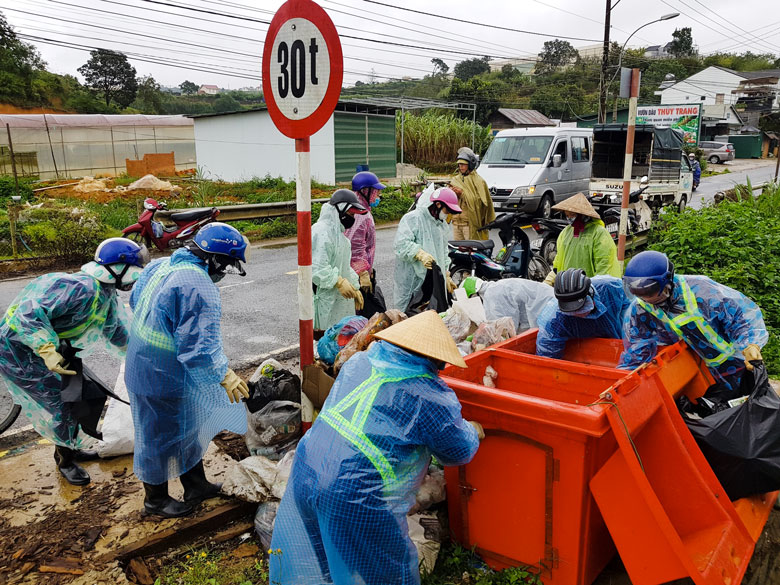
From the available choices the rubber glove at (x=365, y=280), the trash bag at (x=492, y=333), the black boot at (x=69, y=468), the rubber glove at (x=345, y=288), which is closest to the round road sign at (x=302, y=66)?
the rubber glove at (x=345, y=288)

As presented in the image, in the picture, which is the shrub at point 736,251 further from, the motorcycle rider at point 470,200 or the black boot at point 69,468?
the black boot at point 69,468

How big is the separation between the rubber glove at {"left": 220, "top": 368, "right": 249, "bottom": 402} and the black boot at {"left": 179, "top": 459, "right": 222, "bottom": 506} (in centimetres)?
65

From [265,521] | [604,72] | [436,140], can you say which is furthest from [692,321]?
[436,140]

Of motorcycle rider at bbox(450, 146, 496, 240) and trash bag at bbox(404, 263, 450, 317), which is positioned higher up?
motorcycle rider at bbox(450, 146, 496, 240)

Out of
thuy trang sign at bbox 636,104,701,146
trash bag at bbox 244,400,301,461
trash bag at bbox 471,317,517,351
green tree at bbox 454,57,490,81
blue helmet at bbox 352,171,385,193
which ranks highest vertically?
green tree at bbox 454,57,490,81

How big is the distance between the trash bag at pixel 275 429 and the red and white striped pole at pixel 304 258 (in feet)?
0.27

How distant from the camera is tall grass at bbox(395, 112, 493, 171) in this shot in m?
28.0

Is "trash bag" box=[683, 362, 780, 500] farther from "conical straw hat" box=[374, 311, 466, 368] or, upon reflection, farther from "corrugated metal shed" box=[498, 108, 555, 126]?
"corrugated metal shed" box=[498, 108, 555, 126]

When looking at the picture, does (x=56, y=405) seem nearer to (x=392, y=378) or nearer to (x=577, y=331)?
(x=392, y=378)

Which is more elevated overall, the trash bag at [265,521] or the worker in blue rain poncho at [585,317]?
the worker in blue rain poncho at [585,317]

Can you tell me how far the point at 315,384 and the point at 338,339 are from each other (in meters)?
0.56

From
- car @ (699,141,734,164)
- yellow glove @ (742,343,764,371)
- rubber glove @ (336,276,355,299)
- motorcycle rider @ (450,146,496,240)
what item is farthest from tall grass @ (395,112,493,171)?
yellow glove @ (742,343,764,371)

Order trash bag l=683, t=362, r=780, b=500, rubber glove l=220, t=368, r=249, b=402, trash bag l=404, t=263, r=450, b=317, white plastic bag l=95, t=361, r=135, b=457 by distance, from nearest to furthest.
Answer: trash bag l=683, t=362, r=780, b=500
rubber glove l=220, t=368, r=249, b=402
white plastic bag l=95, t=361, r=135, b=457
trash bag l=404, t=263, r=450, b=317

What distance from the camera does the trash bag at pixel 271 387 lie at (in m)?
3.78
